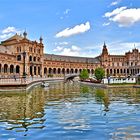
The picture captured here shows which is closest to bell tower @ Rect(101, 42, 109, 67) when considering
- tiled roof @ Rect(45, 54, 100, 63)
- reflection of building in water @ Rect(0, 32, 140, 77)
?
reflection of building in water @ Rect(0, 32, 140, 77)

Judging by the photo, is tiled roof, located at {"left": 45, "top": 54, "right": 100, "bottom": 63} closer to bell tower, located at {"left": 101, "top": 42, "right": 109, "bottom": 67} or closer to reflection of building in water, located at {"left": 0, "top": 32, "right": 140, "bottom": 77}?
reflection of building in water, located at {"left": 0, "top": 32, "right": 140, "bottom": 77}

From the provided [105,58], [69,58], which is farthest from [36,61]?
[105,58]

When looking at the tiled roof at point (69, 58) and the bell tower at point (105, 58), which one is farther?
the bell tower at point (105, 58)

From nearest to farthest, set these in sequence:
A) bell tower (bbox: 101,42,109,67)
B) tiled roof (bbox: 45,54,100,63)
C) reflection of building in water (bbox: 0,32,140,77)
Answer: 1. reflection of building in water (bbox: 0,32,140,77)
2. tiled roof (bbox: 45,54,100,63)
3. bell tower (bbox: 101,42,109,67)

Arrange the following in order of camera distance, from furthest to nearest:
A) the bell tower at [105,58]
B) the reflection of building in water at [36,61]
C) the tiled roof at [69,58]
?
the bell tower at [105,58]
the tiled roof at [69,58]
the reflection of building in water at [36,61]

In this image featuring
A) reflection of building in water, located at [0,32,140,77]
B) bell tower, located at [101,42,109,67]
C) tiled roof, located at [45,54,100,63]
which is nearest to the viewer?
reflection of building in water, located at [0,32,140,77]

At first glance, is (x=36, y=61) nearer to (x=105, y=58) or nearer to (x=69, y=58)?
(x=69, y=58)

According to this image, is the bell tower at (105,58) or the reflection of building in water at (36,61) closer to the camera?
the reflection of building in water at (36,61)

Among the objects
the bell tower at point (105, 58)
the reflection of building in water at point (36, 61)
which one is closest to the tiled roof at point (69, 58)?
the reflection of building in water at point (36, 61)

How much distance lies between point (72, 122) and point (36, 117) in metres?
3.39

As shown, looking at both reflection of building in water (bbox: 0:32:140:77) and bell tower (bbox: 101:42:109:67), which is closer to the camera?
reflection of building in water (bbox: 0:32:140:77)

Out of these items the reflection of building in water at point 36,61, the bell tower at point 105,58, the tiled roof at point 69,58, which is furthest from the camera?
the bell tower at point 105,58

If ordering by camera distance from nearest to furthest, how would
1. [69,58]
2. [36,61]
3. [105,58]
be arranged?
[36,61] < [69,58] < [105,58]

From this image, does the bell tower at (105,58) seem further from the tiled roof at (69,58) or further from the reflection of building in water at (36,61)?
the tiled roof at (69,58)
